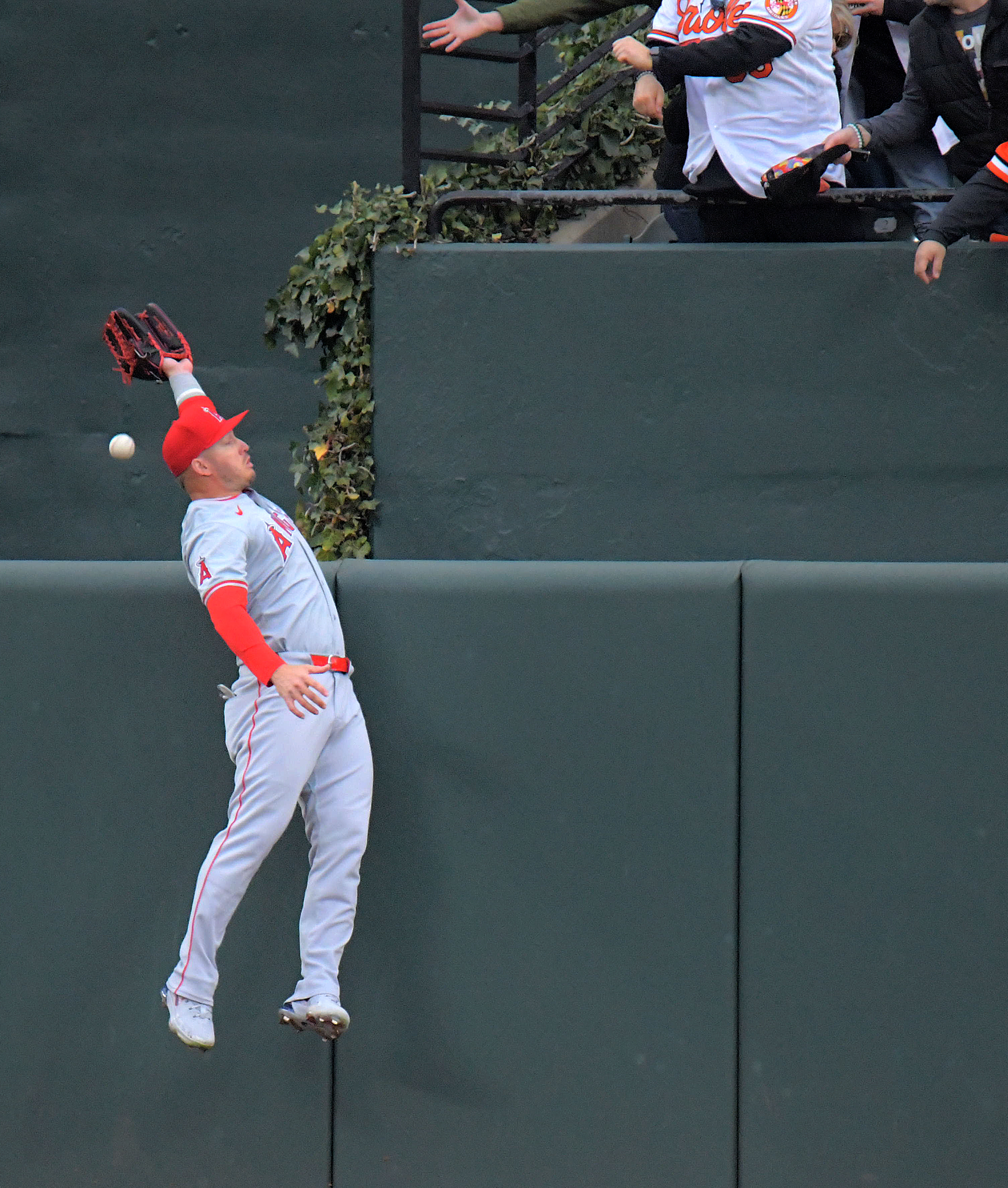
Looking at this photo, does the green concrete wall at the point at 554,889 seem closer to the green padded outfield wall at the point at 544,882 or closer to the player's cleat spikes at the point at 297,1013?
the green padded outfield wall at the point at 544,882

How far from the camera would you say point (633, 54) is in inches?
177

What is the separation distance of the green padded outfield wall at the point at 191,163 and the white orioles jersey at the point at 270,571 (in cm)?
326

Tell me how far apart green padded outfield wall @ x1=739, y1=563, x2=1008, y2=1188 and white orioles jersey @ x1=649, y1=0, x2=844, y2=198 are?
1.59 m

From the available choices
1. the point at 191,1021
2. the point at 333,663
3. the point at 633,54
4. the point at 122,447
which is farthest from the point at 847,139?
the point at 191,1021

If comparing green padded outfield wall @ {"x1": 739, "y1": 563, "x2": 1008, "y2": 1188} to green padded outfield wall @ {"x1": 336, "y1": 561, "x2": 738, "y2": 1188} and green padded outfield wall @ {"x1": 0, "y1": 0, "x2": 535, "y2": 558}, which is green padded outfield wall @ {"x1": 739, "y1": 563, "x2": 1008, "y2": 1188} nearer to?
green padded outfield wall @ {"x1": 336, "y1": 561, "x2": 738, "y2": 1188}

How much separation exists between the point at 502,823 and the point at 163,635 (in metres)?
0.97

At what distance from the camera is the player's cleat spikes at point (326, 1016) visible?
3.56 m

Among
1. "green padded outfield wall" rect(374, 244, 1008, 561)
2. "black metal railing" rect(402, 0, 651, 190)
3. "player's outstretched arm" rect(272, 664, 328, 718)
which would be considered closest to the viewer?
"player's outstretched arm" rect(272, 664, 328, 718)

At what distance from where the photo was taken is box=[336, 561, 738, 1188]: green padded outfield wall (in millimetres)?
3770

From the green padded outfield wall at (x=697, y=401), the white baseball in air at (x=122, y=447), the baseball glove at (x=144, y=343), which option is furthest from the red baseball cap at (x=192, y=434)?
the green padded outfield wall at (x=697, y=401)

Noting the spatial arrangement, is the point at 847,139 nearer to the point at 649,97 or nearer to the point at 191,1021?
the point at 649,97

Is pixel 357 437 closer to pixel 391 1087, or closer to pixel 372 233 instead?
pixel 372 233

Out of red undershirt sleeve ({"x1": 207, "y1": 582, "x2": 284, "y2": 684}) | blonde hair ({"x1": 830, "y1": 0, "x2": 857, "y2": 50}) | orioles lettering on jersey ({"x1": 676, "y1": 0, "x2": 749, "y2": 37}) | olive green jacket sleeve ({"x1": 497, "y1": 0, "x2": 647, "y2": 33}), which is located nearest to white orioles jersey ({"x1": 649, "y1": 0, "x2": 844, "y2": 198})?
orioles lettering on jersey ({"x1": 676, "y1": 0, "x2": 749, "y2": 37})

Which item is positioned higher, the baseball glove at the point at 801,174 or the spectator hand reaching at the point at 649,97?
the spectator hand reaching at the point at 649,97
